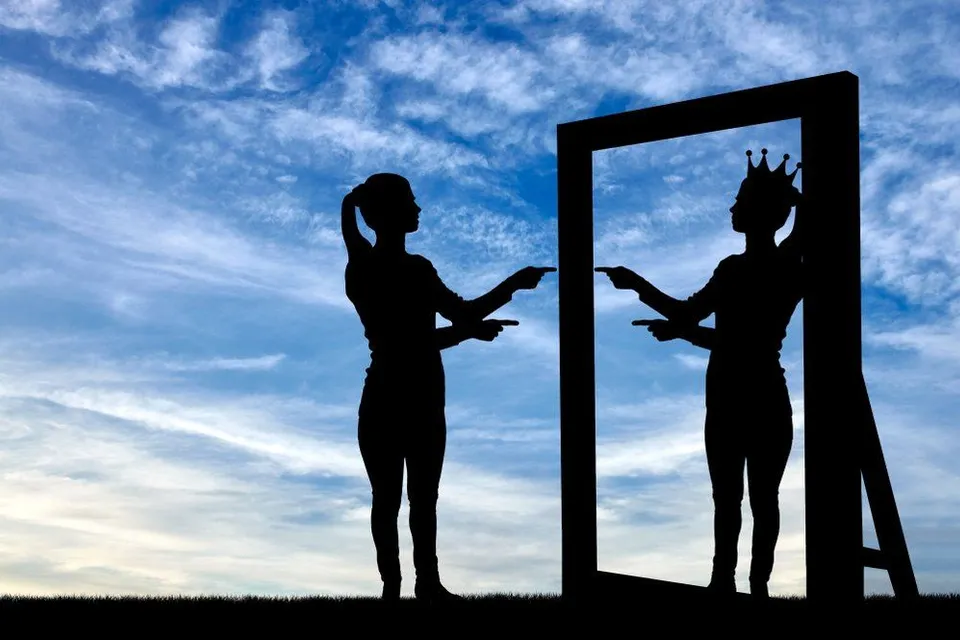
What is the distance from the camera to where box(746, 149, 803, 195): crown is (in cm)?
756

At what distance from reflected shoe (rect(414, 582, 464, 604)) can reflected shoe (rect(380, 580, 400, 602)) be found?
12cm

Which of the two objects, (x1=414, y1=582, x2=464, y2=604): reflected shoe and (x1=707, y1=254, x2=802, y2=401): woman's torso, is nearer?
(x1=707, y1=254, x2=802, y2=401): woman's torso

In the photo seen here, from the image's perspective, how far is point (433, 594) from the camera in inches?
310

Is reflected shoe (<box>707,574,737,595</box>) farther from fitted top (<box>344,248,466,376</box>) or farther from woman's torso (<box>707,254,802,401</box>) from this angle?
fitted top (<box>344,248,466,376</box>)

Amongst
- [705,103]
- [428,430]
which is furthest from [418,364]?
[705,103]

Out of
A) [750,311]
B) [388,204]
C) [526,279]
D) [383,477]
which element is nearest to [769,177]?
[750,311]

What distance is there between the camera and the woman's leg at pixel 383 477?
25.7ft

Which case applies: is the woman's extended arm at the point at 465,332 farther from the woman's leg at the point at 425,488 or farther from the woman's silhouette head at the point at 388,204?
the woman's silhouette head at the point at 388,204

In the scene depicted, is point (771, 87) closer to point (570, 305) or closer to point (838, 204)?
point (838, 204)

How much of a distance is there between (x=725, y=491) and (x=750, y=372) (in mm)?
736

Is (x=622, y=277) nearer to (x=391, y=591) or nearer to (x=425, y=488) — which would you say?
(x=425, y=488)

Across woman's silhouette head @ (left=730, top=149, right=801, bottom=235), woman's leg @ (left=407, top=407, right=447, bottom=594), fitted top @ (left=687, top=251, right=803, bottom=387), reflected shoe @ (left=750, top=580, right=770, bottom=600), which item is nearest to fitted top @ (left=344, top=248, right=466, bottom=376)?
woman's leg @ (left=407, top=407, right=447, bottom=594)

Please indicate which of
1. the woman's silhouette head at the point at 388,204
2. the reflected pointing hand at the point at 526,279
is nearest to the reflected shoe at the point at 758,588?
the reflected pointing hand at the point at 526,279

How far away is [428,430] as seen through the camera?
7840 mm
